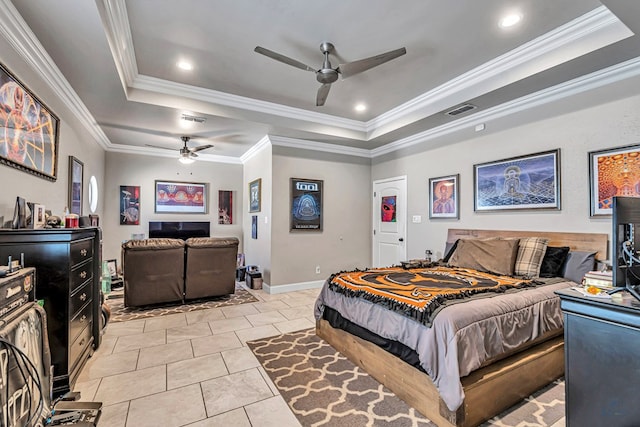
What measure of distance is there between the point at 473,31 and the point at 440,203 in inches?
102

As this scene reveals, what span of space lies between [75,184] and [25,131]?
1.74 meters

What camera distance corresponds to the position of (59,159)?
3455 millimetres

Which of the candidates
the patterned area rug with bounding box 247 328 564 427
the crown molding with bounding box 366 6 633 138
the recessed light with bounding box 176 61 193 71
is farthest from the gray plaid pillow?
the recessed light with bounding box 176 61 193 71

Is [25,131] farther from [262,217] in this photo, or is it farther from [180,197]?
[180,197]

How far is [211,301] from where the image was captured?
15.4 feet

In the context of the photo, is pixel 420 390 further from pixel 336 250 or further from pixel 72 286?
pixel 336 250

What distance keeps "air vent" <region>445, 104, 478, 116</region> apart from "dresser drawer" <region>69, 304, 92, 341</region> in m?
4.64

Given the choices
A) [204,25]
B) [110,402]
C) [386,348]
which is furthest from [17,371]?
[204,25]

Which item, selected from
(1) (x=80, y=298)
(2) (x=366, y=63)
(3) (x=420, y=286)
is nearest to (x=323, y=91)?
(2) (x=366, y=63)

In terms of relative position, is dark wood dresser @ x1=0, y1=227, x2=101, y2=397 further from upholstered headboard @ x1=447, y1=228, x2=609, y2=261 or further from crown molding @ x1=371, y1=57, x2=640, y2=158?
crown molding @ x1=371, y1=57, x2=640, y2=158

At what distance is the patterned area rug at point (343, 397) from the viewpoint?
1.94 metres

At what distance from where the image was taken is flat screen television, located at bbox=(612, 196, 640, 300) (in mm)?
1389

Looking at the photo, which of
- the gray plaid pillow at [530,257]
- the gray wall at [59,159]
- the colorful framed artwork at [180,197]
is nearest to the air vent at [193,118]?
the gray wall at [59,159]

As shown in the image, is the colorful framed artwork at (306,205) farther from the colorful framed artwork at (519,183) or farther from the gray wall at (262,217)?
the colorful framed artwork at (519,183)
